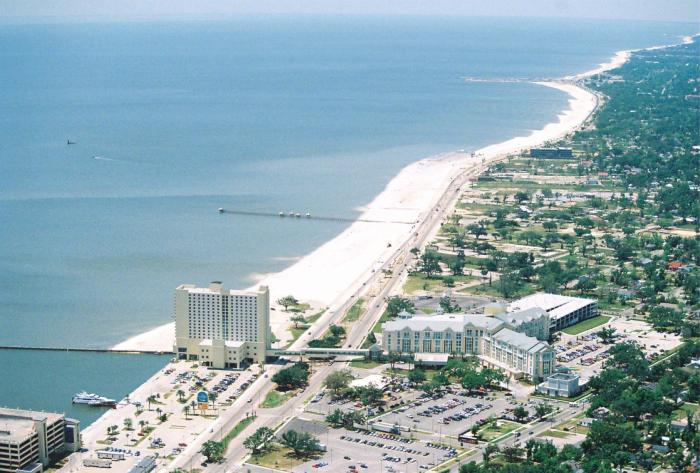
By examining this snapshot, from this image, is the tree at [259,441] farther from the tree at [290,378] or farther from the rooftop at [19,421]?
the rooftop at [19,421]

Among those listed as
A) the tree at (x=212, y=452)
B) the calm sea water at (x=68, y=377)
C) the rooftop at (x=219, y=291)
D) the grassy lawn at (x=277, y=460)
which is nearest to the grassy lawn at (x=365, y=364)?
the rooftop at (x=219, y=291)

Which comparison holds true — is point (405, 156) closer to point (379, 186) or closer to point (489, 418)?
point (379, 186)

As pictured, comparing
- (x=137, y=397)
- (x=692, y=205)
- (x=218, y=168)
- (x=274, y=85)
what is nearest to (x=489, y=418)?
(x=137, y=397)

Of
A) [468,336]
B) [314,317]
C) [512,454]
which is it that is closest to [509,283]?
[468,336]

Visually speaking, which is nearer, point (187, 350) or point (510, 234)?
point (187, 350)

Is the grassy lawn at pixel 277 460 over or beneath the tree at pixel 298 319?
beneath

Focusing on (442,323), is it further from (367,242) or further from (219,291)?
(367,242)

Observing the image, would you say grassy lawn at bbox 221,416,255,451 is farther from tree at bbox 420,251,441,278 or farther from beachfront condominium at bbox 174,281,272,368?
tree at bbox 420,251,441,278
